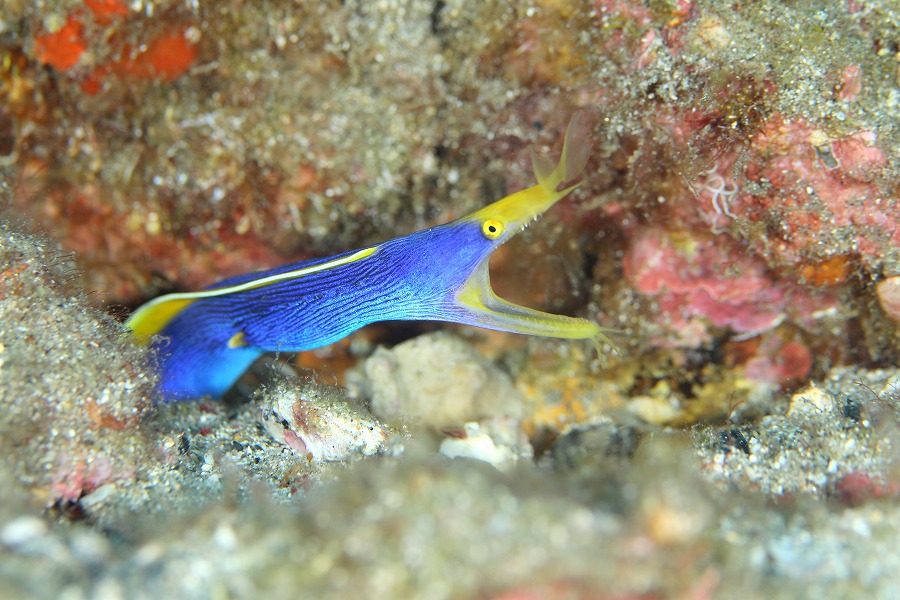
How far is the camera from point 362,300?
288cm

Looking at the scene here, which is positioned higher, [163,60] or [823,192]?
[163,60]

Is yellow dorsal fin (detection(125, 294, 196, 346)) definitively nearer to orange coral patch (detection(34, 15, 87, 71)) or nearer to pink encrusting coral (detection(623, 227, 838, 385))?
orange coral patch (detection(34, 15, 87, 71))

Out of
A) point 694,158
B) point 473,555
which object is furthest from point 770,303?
point 473,555

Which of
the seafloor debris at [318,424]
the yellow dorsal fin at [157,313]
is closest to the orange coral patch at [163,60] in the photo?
the yellow dorsal fin at [157,313]

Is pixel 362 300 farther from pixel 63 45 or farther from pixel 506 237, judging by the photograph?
pixel 63 45

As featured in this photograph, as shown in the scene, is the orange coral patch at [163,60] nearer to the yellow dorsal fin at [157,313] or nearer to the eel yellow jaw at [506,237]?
the yellow dorsal fin at [157,313]

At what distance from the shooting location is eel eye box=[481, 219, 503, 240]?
2.63 metres

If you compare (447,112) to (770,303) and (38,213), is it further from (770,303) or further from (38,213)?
(38,213)

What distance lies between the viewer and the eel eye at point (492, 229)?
2.63 m

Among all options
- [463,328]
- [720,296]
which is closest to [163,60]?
[463,328]

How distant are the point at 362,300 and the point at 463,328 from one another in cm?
140

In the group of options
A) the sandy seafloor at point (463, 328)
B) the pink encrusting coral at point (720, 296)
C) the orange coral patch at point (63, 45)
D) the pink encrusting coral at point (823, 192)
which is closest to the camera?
the sandy seafloor at point (463, 328)

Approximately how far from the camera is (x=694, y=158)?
9.64 feet

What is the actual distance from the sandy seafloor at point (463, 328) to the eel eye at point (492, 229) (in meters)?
1.05
